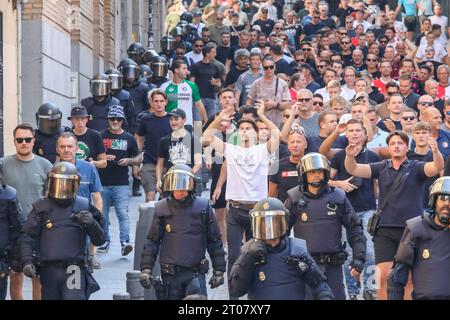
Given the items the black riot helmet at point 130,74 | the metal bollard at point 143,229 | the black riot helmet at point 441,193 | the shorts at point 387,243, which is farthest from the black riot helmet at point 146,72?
the black riot helmet at point 441,193

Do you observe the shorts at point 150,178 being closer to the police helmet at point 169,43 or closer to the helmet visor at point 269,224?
the helmet visor at point 269,224

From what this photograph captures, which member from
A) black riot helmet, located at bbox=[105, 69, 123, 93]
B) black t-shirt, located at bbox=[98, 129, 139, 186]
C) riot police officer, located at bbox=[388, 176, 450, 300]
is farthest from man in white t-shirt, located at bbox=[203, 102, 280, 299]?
black riot helmet, located at bbox=[105, 69, 123, 93]

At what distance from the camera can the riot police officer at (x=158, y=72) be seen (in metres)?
23.2

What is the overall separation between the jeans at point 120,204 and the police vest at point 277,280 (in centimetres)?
539

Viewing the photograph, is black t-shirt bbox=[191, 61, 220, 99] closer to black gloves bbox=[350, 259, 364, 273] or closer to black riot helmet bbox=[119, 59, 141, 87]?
black riot helmet bbox=[119, 59, 141, 87]

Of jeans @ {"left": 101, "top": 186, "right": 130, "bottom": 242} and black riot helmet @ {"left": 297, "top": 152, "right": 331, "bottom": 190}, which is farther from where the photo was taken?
jeans @ {"left": 101, "top": 186, "right": 130, "bottom": 242}

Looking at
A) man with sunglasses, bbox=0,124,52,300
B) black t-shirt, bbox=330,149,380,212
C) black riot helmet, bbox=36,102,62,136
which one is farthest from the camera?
black riot helmet, bbox=36,102,62,136

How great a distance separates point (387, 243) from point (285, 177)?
160 cm

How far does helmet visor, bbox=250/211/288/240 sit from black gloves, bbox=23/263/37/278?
210 cm

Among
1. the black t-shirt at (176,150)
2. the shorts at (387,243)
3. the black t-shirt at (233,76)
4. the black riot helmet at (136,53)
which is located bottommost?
the shorts at (387,243)

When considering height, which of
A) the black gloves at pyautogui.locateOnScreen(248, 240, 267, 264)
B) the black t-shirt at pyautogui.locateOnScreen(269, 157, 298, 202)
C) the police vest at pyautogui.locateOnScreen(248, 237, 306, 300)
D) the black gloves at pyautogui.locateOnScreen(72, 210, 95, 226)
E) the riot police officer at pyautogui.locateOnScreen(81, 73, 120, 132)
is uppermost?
the riot police officer at pyautogui.locateOnScreen(81, 73, 120, 132)

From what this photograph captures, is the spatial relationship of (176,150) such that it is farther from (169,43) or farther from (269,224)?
(169,43)

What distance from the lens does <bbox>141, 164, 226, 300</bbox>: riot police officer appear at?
1230 cm

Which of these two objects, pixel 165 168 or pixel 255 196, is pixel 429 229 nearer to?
pixel 255 196
